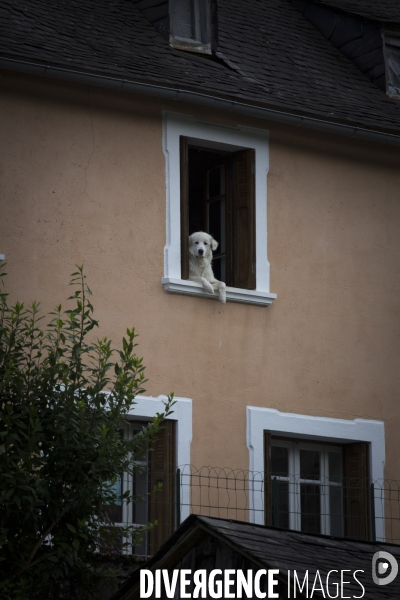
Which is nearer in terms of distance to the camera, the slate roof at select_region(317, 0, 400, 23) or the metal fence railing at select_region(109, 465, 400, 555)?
the metal fence railing at select_region(109, 465, 400, 555)

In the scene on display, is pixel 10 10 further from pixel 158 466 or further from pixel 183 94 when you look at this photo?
pixel 158 466

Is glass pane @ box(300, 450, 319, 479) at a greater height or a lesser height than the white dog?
lesser

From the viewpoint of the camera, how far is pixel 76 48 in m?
15.1

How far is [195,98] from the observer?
1545cm

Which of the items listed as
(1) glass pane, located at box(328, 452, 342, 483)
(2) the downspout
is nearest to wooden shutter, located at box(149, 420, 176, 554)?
(1) glass pane, located at box(328, 452, 342, 483)

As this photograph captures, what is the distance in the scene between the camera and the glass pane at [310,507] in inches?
630

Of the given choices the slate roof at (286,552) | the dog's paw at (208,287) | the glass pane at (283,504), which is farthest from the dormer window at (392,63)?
the slate roof at (286,552)

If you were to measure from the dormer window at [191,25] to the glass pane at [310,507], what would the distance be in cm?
491

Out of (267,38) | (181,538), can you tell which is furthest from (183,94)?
(181,538)

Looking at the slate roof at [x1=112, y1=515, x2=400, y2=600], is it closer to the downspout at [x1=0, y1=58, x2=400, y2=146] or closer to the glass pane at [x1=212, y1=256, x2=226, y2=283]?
the glass pane at [x1=212, y1=256, x2=226, y2=283]

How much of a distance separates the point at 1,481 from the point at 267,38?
7928 mm

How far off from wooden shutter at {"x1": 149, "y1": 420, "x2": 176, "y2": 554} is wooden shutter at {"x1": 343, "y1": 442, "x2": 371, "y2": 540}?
2090 millimetres

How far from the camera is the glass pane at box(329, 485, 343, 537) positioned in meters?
16.2

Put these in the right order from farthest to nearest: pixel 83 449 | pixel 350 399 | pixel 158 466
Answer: pixel 350 399, pixel 158 466, pixel 83 449
